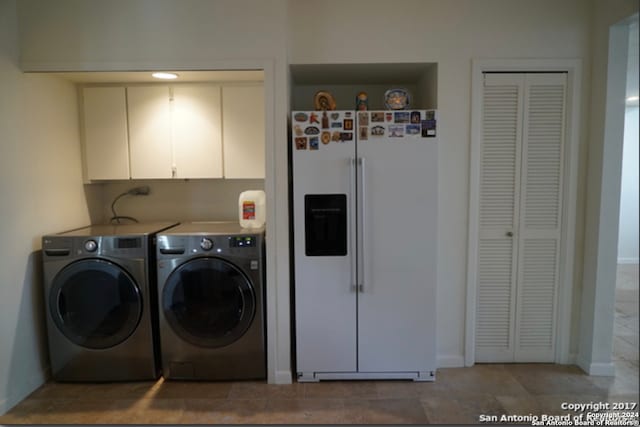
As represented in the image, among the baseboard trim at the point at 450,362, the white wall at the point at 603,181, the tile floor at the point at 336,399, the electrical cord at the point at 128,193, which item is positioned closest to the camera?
the tile floor at the point at 336,399

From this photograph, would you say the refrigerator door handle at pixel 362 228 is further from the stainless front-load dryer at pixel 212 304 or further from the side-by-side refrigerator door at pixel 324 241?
the stainless front-load dryer at pixel 212 304

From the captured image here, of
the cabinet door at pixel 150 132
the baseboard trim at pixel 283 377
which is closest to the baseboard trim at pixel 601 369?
the baseboard trim at pixel 283 377

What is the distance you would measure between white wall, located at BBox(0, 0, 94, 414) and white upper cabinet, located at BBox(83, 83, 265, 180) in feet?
0.71

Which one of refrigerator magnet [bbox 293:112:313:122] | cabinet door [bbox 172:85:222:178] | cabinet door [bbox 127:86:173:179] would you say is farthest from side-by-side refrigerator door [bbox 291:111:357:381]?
cabinet door [bbox 127:86:173:179]

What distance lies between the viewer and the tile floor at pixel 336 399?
6.71 ft

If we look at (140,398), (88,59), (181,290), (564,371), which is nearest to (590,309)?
(564,371)

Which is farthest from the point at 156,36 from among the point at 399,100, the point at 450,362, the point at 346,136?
Answer: the point at 450,362

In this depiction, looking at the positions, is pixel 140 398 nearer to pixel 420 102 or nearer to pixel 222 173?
pixel 222 173

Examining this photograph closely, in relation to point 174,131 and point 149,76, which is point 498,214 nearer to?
point 174,131

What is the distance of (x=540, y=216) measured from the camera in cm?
255

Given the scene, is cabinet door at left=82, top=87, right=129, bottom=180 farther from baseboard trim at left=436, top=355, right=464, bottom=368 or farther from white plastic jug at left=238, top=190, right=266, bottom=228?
baseboard trim at left=436, top=355, right=464, bottom=368

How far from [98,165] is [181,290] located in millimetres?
1236

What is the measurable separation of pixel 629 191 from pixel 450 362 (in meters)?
2.45

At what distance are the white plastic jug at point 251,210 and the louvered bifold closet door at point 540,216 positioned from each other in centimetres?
186
